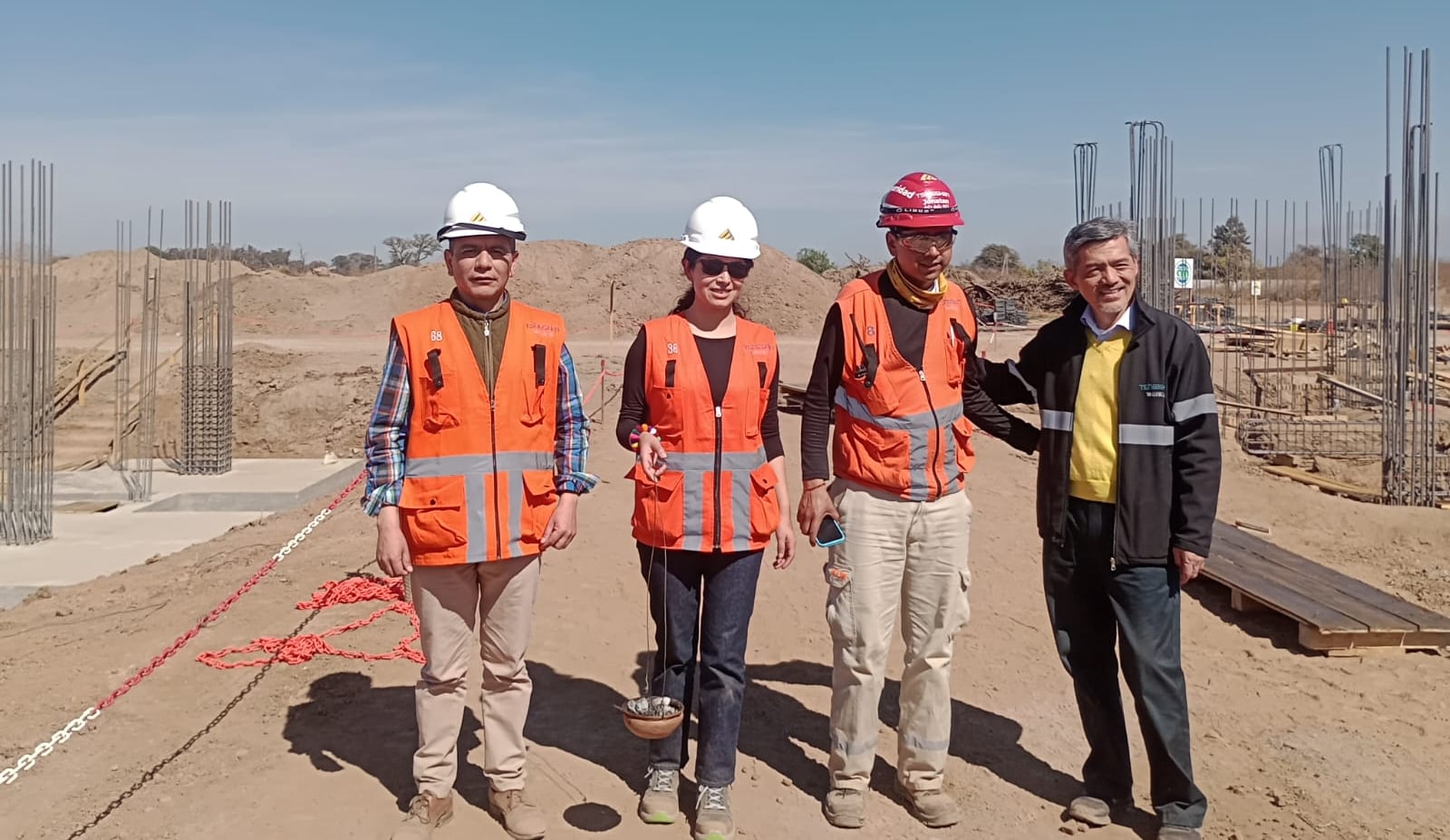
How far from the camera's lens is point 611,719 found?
4.57 metres

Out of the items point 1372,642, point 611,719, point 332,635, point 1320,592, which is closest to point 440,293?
point 332,635

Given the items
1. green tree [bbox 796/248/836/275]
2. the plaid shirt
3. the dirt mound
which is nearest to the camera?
the plaid shirt

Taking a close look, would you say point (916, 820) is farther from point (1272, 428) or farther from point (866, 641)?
point (1272, 428)

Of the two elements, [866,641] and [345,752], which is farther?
[345,752]

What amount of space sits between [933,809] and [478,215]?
92.8 inches

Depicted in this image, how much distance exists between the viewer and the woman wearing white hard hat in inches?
138

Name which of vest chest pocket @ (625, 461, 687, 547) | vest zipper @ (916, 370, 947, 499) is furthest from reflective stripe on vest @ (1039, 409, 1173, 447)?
vest chest pocket @ (625, 461, 687, 547)

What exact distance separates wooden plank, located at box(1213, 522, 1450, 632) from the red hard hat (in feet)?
13.7

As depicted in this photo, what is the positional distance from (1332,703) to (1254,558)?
213 cm

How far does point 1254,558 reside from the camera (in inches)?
288

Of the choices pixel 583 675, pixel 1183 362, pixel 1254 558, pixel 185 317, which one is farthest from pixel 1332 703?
pixel 185 317

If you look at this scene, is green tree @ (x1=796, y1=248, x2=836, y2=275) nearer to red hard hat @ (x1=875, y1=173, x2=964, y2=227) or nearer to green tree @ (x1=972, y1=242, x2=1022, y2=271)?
green tree @ (x1=972, y1=242, x2=1022, y2=271)

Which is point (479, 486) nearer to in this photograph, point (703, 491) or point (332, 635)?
point (703, 491)

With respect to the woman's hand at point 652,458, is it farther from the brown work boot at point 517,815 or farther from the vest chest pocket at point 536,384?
the brown work boot at point 517,815
